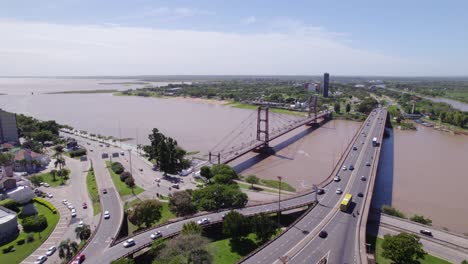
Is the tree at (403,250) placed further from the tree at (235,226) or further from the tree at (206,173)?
the tree at (206,173)

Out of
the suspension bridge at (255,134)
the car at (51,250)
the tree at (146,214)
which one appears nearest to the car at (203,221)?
the tree at (146,214)

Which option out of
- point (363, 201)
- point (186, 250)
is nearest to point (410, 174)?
point (363, 201)

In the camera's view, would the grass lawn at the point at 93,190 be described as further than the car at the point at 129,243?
Yes

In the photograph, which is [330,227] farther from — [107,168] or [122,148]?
[122,148]

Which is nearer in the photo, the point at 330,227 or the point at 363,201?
the point at 330,227

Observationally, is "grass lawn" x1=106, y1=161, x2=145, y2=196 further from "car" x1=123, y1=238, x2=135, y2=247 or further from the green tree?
the green tree
